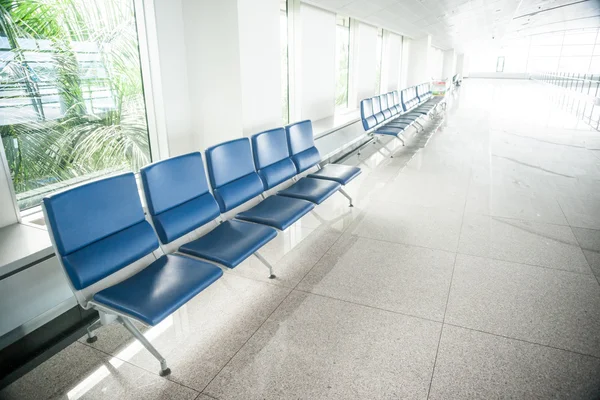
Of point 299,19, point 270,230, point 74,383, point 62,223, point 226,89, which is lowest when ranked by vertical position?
point 74,383

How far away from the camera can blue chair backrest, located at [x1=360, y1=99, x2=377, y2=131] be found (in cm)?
620

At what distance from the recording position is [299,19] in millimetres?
5938

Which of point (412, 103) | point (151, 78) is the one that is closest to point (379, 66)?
point (412, 103)

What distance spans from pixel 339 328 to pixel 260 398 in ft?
2.12

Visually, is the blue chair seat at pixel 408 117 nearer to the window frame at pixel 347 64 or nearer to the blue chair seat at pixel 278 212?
the window frame at pixel 347 64

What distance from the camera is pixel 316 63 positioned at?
6738 millimetres

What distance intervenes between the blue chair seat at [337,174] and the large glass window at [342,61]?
4280 millimetres

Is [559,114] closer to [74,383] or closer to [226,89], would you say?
[226,89]

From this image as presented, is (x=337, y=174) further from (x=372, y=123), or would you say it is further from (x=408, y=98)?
(x=408, y=98)

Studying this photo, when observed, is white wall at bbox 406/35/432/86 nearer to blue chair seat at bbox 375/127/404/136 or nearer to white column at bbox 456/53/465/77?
blue chair seat at bbox 375/127/404/136

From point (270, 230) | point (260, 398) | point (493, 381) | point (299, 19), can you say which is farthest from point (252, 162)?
point (299, 19)

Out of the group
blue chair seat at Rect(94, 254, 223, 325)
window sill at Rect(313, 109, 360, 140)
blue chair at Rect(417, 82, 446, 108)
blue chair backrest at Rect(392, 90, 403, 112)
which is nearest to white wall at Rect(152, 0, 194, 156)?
blue chair seat at Rect(94, 254, 223, 325)

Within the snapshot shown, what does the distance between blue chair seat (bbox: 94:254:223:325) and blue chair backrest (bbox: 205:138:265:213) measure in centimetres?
71

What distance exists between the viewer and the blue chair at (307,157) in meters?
3.77
